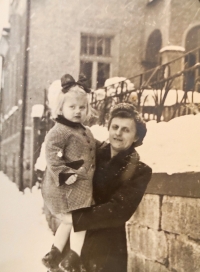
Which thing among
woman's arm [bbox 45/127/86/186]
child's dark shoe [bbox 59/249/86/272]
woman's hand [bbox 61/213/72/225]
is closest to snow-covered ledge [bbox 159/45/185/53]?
woman's arm [bbox 45/127/86/186]

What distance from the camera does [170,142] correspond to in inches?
Result: 62.2

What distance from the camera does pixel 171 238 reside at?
1.54 m

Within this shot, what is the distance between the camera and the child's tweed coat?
5.05 ft

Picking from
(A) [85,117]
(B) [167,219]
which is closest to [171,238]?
(B) [167,219]

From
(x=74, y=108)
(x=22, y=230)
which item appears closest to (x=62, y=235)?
(x=22, y=230)

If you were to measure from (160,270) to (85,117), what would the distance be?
A: 75 centimetres

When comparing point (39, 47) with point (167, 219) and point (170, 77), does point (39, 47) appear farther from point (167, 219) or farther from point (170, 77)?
point (167, 219)

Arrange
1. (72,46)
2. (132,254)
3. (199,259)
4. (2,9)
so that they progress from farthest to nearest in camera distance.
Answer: (2,9) → (72,46) → (132,254) → (199,259)

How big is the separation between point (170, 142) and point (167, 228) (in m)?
0.38

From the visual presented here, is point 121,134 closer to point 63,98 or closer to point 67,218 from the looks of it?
point 63,98

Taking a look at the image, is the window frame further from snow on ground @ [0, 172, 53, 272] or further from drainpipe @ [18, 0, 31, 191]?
snow on ground @ [0, 172, 53, 272]

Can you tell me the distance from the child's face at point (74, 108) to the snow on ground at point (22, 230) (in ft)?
1.29

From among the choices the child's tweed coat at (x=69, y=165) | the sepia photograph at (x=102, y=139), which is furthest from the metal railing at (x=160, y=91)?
the child's tweed coat at (x=69, y=165)

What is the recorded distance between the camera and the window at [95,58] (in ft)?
5.46
